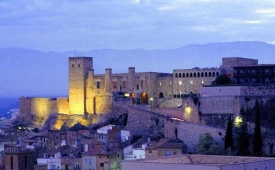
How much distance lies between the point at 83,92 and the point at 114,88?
294 cm

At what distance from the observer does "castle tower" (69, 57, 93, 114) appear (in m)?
63.0

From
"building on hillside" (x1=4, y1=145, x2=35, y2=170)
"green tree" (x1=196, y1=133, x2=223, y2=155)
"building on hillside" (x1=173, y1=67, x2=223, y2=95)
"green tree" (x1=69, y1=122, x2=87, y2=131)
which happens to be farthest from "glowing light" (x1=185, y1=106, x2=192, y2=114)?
"building on hillside" (x1=4, y1=145, x2=35, y2=170)

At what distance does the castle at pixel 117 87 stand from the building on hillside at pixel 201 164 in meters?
25.3

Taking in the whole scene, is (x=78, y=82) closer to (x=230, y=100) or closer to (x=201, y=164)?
(x=230, y=100)

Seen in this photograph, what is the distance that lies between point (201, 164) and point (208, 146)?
59.4ft

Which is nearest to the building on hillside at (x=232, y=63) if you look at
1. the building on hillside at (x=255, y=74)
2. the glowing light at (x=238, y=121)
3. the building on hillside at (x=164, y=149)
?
the building on hillside at (x=255, y=74)

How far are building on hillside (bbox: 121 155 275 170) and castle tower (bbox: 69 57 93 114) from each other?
32249 millimetres

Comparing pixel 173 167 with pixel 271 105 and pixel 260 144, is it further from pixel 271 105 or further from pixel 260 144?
pixel 271 105

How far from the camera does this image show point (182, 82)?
2292 inches

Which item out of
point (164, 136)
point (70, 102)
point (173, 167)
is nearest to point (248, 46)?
point (70, 102)

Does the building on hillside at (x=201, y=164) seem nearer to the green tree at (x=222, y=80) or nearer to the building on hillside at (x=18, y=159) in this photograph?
the building on hillside at (x=18, y=159)

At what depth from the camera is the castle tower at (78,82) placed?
63.0 meters

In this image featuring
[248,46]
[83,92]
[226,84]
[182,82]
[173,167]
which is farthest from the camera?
[248,46]

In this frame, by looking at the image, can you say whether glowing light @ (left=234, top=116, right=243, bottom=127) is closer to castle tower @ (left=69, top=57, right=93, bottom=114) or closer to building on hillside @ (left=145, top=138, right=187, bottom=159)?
building on hillside @ (left=145, top=138, right=187, bottom=159)
